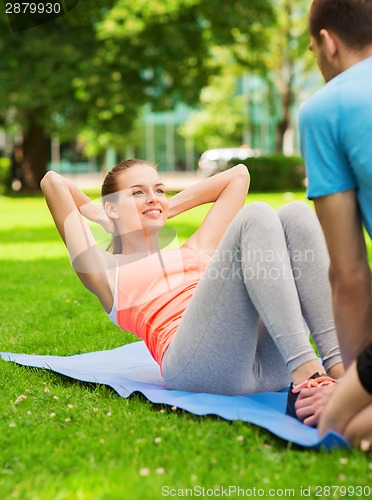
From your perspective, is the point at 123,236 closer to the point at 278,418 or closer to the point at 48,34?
the point at 278,418

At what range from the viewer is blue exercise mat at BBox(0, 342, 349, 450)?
310 centimetres

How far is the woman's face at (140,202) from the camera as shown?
12.9 feet

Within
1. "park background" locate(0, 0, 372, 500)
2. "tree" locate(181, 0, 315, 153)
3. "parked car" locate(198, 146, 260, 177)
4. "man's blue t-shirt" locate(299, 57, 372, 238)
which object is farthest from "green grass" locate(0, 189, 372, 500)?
"parked car" locate(198, 146, 260, 177)

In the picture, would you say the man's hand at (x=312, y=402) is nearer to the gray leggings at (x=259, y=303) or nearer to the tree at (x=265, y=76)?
the gray leggings at (x=259, y=303)

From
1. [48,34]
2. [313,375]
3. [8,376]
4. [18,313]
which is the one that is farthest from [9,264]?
[48,34]

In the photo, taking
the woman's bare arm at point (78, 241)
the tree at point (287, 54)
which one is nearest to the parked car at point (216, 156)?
the tree at point (287, 54)

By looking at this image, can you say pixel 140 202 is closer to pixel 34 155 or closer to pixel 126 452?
pixel 126 452

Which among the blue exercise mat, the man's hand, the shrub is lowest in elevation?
the shrub

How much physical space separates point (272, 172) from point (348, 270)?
22800mm

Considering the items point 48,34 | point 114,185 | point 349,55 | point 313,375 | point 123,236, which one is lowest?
point 313,375

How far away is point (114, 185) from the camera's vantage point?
4008mm

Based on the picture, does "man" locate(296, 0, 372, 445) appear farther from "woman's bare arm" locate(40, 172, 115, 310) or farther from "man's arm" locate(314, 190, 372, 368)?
"woman's bare arm" locate(40, 172, 115, 310)

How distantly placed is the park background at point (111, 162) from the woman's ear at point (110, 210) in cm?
88

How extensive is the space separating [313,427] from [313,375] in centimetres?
21
